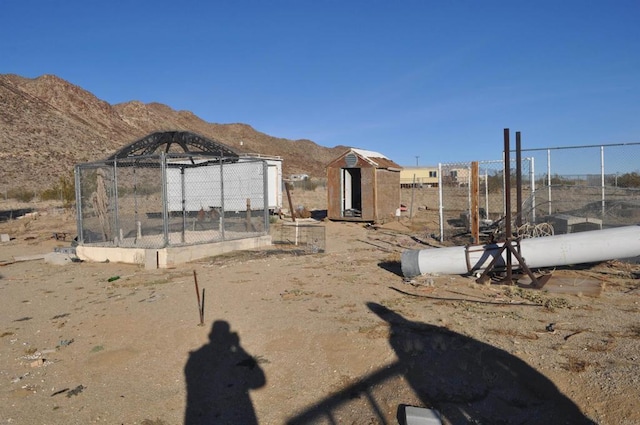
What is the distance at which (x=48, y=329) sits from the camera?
24.3 feet

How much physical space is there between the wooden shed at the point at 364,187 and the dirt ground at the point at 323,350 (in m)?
11.4

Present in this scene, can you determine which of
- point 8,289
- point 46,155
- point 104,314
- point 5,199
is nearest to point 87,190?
point 8,289

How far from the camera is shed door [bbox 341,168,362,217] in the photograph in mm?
22875

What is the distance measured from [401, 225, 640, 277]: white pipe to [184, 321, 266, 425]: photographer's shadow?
440 cm

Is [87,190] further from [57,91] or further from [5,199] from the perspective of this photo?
[57,91]

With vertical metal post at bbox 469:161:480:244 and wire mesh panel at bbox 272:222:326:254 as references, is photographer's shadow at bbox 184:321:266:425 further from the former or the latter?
vertical metal post at bbox 469:161:480:244

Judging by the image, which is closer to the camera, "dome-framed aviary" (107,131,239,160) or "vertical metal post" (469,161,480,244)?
"vertical metal post" (469,161,480,244)

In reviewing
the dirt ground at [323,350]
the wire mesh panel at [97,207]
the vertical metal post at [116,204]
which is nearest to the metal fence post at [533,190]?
the dirt ground at [323,350]

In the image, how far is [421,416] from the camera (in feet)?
13.6

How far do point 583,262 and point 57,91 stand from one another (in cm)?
8088

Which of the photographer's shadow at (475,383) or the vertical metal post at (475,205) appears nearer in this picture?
the photographer's shadow at (475,383)

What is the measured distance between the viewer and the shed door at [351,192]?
22875 millimetres

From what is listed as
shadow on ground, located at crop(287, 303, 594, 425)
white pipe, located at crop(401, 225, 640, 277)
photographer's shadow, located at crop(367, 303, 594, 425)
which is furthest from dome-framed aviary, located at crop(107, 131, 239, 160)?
shadow on ground, located at crop(287, 303, 594, 425)

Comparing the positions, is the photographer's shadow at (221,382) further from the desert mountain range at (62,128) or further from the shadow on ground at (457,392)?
the desert mountain range at (62,128)
